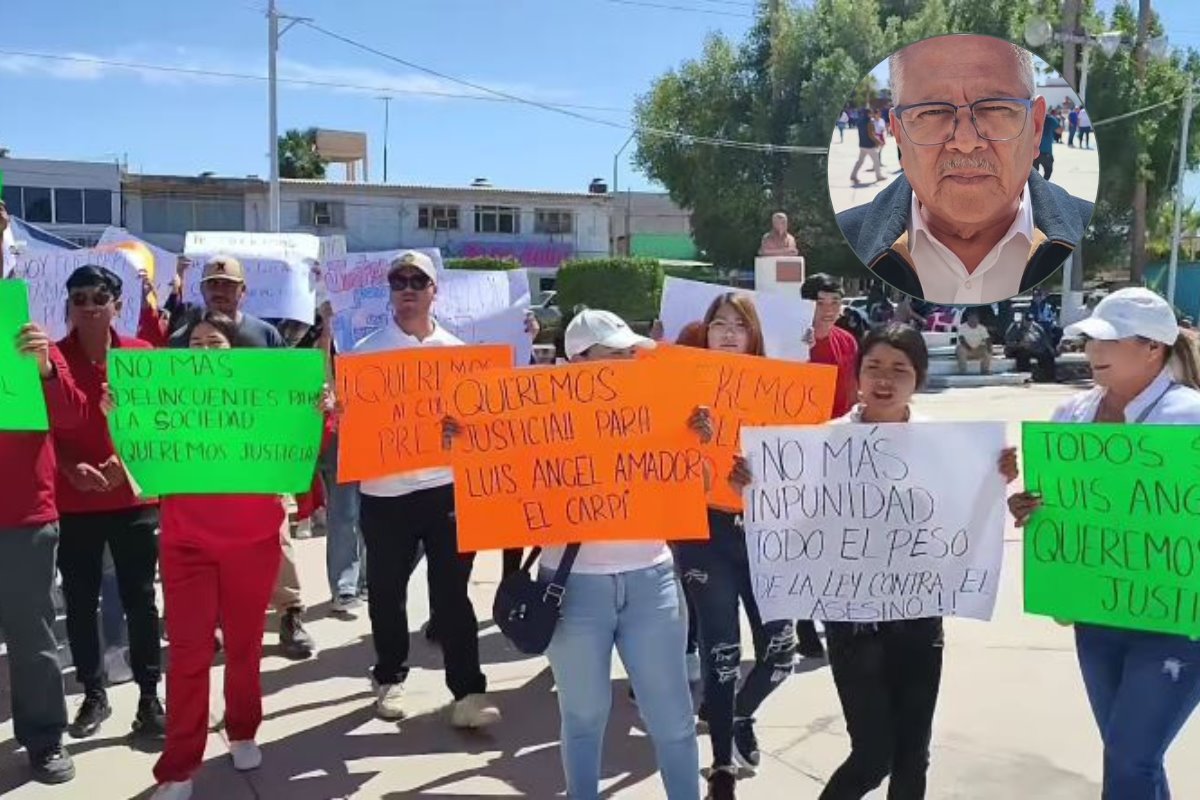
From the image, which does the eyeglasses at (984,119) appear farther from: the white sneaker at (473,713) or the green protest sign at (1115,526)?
the white sneaker at (473,713)

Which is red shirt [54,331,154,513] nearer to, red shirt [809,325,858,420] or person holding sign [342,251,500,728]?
person holding sign [342,251,500,728]

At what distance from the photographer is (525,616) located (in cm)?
321

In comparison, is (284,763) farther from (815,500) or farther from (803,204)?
(803,204)

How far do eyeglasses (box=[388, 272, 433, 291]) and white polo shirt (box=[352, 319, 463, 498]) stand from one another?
0.18 m

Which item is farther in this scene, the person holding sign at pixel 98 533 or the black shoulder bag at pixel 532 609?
the person holding sign at pixel 98 533

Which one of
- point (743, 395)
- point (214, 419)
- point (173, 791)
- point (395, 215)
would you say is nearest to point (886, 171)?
point (743, 395)

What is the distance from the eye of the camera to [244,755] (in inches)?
164

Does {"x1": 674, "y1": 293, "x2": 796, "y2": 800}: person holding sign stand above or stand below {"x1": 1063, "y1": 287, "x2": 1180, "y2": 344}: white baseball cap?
below

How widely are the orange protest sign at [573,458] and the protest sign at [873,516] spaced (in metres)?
0.25

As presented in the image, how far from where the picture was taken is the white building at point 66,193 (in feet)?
135

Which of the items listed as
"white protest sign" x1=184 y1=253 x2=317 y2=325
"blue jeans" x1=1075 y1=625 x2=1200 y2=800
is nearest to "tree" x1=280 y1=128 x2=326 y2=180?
"white protest sign" x1=184 y1=253 x2=317 y2=325

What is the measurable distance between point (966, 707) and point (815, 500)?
2.00 meters

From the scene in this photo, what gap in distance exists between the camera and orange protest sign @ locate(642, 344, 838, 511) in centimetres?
374

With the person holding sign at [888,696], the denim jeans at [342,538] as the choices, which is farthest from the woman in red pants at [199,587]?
the denim jeans at [342,538]
